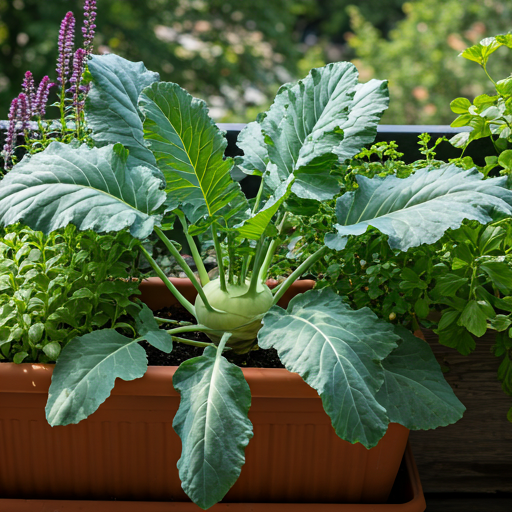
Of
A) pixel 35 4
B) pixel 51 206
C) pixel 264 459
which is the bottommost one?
pixel 264 459

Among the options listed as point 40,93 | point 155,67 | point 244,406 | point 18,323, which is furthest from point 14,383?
point 155,67

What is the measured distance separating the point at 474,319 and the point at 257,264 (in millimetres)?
344

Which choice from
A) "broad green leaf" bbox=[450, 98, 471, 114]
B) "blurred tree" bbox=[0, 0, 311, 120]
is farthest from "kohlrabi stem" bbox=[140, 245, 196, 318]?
"blurred tree" bbox=[0, 0, 311, 120]

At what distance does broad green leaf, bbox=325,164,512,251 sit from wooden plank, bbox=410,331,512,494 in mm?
303

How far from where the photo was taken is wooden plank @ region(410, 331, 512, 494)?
3.11 feet

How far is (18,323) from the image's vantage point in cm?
78

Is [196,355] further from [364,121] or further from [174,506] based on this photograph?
[364,121]

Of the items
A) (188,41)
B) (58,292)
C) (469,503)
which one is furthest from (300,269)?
(188,41)

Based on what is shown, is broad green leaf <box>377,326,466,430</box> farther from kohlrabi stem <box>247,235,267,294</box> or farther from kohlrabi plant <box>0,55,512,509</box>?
kohlrabi stem <box>247,235,267,294</box>

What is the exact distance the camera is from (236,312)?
33.3 inches

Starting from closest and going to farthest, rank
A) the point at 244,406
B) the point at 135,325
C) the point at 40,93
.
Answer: the point at 244,406
the point at 135,325
the point at 40,93

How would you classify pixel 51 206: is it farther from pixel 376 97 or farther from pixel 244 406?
pixel 376 97

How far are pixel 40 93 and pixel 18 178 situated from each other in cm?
31

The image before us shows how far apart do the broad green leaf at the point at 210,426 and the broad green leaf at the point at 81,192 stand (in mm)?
212
